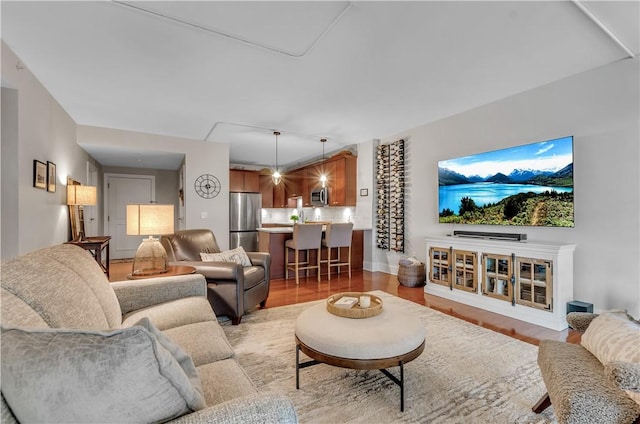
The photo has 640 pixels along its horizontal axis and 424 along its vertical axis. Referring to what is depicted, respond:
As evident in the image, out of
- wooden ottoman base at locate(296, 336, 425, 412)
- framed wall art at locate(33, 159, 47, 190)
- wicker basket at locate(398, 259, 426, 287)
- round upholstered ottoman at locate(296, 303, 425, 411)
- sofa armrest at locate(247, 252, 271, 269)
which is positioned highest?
framed wall art at locate(33, 159, 47, 190)

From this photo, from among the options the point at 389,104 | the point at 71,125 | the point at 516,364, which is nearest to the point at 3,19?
the point at 71,125

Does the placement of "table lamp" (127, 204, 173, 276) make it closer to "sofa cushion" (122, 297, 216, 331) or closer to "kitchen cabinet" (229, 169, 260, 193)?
"sofa cushion" (122, 297, 216, 331)

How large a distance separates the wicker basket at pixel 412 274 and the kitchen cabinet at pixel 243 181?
4.14 meters

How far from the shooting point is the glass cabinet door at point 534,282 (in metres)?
2.88

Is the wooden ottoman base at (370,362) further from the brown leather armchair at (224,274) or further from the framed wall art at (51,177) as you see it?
the framed wall art at (51,177)

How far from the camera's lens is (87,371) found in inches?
24.8

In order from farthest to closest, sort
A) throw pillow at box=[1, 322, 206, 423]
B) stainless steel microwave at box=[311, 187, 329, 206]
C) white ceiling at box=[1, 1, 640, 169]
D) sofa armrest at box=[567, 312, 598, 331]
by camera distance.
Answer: stainless steel microwave at box=[311, 187, 329, 206] < white ceiling at box=[1, 1, 640, 169] < sofa armrest at box=[567, 312, 598, 331] < throw pillow at box=[1, 322, 206, 423]

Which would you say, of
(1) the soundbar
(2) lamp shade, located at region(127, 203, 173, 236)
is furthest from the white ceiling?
(1) the soundbar

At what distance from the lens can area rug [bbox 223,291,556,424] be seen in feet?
5.32

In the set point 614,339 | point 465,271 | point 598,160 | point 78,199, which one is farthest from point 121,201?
point 598,160

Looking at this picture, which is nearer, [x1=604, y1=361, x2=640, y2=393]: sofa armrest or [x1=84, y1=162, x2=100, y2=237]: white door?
[x1=604, y1=361, x2=640, y2=393]: sofa armrest

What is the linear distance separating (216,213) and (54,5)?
396cm

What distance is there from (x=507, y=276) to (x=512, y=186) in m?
1.06

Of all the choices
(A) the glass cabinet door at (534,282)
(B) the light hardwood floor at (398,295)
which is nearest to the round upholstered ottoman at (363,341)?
(B) the light hardwood floor at (398,295)
